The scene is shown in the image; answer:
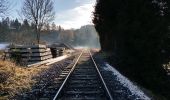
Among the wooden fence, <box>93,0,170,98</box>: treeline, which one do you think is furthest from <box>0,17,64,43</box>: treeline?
<box>93,0,170,98</box>: treeline

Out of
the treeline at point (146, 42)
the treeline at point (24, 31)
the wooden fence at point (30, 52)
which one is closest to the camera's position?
the treeline at point (146, 42)

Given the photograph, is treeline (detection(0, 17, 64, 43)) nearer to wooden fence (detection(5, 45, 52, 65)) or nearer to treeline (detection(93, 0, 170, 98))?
wooden fence (detection(5, 45, 52, 65))

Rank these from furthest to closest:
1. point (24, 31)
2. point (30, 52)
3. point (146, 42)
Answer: point (24, 31) → point (30, 52) → point (146, 42)

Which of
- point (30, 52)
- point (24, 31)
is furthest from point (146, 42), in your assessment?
point (24, 31)

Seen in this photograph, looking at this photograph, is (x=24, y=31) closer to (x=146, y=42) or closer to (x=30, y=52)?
(x=30, y=52)

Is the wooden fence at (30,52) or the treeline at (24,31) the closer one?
the wooden fence at (30,52)

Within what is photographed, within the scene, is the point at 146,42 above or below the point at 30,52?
above

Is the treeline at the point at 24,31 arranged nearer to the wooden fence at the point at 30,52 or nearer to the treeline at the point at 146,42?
the wooden fence at the point at 30,52

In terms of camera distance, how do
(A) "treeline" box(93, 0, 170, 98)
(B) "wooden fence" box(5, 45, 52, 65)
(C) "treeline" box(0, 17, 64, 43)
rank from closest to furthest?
(A) "treeline" box(93, 0, 170, 98) → (B) "wooden fence" box(5, 45, 52, 65) → (C) "treeline" box(0, 17, 64, 43)

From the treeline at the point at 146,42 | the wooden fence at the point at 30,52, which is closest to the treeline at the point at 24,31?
the wooden fence at the point at 30,52

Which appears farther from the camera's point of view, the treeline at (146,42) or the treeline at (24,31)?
the treeline at (24,31)

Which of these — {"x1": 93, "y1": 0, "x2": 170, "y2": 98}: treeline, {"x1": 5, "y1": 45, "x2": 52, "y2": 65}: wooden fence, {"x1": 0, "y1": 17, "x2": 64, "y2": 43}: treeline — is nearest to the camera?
{"x1": 93, "y1": 0, "x2": 170, "y2": 98}: treeline

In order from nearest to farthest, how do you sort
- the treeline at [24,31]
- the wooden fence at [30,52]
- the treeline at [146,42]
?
the treeline at [146,42], the wooden fence at [30,52], the treeline at [24,31]

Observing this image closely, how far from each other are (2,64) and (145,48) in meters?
8.53
